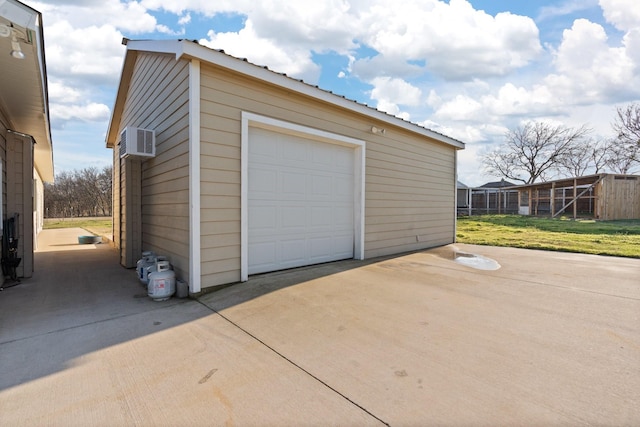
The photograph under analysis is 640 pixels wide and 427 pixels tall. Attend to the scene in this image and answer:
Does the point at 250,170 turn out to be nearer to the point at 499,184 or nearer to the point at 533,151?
the point at 533,151

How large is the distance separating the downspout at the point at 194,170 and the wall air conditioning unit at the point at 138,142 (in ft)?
5.13

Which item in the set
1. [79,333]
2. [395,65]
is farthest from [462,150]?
[79,333]

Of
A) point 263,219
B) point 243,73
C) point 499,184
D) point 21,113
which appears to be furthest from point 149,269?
point 499,184

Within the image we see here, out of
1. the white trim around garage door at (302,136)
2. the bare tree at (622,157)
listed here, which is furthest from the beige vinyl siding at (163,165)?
the bare tree at (622,157)

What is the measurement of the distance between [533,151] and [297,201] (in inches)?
1263

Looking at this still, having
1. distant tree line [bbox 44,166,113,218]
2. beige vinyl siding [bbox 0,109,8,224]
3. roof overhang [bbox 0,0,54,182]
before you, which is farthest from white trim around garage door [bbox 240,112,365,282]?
distant tree line [bbox 44,166,113,218]

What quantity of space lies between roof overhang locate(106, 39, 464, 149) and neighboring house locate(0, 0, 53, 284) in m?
1.29

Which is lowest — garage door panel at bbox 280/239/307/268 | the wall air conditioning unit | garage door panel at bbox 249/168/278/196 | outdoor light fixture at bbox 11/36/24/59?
garage door panel at bbox 280/239/307/268

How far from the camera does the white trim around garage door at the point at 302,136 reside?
14.0 feet

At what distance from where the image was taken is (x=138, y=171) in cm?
610

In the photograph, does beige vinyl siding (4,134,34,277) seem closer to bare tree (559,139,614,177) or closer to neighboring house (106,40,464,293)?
neighboring house (106,40,464,293)

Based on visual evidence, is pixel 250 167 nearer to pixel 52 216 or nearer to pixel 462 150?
pixel 462 150

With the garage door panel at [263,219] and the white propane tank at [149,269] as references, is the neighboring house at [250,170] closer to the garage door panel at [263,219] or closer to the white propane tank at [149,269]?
the garage door panel at [263,219]

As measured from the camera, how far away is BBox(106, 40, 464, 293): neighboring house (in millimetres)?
3926
